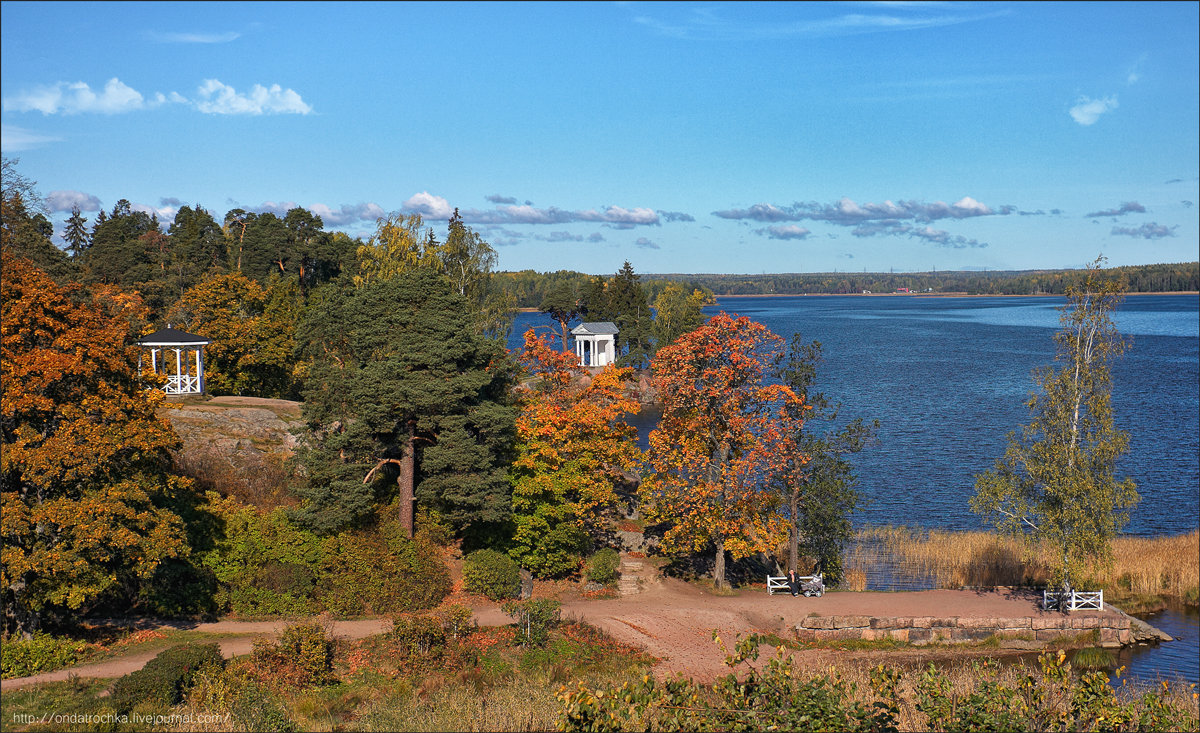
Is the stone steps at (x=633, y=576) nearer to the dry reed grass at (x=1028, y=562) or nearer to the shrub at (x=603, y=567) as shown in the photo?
the shrub at (x=603, y=567)

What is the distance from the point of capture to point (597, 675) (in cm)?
2092

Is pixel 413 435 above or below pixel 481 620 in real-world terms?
above

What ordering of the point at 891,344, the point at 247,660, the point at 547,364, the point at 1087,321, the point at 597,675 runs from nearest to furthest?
the point at 247,660, the point at 597,675, the point at 1087,321, the point at 547,364, the point at 891,344

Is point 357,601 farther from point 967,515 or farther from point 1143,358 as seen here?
point 1143,358

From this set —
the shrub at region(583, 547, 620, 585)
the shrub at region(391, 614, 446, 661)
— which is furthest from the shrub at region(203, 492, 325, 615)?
the shrub at region(583, 547, 620, 585)

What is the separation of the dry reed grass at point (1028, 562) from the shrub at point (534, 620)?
51.0 ft

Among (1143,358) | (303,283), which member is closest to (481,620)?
(303,283)

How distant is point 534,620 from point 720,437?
907 cm

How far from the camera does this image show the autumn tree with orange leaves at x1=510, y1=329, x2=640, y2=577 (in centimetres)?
2809

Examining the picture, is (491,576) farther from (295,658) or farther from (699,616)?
(295,658)

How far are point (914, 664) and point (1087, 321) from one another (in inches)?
448

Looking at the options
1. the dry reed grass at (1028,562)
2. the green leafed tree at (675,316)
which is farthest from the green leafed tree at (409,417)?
the green leafed tree at (675,316)

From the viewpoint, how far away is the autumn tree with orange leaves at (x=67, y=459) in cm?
1895

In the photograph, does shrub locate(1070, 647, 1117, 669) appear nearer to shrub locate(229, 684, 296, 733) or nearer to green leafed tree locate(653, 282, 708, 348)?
shrub locate(229, 684, 296, 733)
